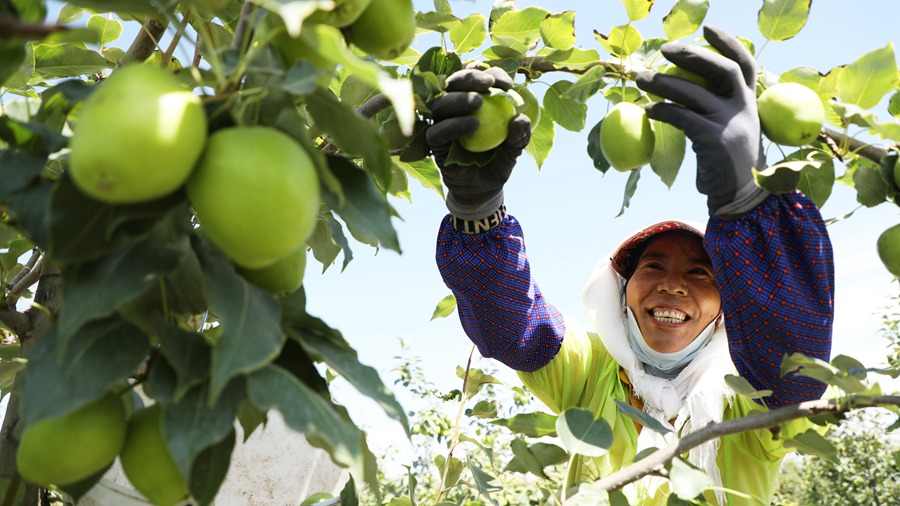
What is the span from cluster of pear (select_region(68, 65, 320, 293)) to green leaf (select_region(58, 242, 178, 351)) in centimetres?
5

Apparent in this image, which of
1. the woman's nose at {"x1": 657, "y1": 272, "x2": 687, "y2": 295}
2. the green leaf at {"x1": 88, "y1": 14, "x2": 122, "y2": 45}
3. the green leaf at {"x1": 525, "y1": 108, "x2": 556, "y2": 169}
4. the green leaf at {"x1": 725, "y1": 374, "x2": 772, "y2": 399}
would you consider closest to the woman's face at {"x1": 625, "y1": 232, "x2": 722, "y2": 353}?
the woman's nose at {"x1": 657, "y1": 272, "x2": 687, "y2": 295}

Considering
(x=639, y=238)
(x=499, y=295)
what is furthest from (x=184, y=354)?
(x=639, y=238)

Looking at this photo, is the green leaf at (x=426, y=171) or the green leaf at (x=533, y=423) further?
the green leaf at (x=426, y=171)

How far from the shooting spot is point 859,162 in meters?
1.23

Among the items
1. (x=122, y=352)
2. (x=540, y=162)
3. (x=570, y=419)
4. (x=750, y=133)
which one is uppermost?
(x=750, y=133)

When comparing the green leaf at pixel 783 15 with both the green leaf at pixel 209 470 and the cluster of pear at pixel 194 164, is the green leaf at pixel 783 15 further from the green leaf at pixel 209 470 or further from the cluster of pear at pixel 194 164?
the green leaf at pixel 209 470

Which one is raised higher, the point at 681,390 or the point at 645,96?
the point at 645,96

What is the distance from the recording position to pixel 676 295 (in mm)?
2213

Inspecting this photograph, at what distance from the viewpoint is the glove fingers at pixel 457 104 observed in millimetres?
1119

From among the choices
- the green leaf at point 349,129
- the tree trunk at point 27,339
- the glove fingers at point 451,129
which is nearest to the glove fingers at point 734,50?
the glove fingers at point 451,129

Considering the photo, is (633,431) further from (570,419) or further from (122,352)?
(122,352)

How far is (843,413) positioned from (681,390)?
1.12m

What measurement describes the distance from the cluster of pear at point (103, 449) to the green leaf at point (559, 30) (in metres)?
0.88

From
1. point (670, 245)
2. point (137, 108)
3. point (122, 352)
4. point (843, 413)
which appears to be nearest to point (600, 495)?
point (843, 413)
